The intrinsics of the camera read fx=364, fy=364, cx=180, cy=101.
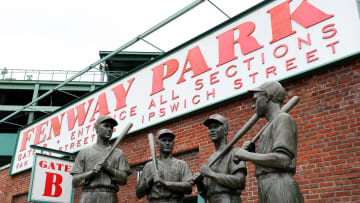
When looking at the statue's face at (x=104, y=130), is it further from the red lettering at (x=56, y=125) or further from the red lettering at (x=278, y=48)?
the red lettering at (x=56, y=125)

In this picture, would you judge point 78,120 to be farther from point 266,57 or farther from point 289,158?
point 289,158

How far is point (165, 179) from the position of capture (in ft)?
15.4

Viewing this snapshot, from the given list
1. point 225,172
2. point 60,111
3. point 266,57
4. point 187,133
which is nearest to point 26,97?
point 60,111

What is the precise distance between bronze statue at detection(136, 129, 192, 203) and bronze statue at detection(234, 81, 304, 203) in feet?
3.92

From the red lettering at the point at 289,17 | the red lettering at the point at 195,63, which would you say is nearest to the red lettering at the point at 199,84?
the red lettering at the point at 195,63

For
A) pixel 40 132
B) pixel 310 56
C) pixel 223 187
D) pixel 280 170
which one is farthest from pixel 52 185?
pixel 280 170

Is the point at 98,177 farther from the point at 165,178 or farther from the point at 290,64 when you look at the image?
the point at 290,64

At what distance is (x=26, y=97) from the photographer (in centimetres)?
2522

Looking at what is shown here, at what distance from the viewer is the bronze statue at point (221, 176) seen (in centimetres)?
406

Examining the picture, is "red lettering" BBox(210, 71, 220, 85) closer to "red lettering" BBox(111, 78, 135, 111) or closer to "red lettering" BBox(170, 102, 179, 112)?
"red lettering" BBox(170, 102, 179, 112)

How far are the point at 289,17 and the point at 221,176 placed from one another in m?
4.45

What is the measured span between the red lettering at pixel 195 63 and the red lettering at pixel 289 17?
1.78 metres

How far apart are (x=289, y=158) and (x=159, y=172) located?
1861 millimetres

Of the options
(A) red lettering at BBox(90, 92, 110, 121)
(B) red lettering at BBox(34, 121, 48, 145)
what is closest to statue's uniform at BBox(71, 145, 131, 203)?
(A) red lettering at BBox(90, 92, 110, 121)
